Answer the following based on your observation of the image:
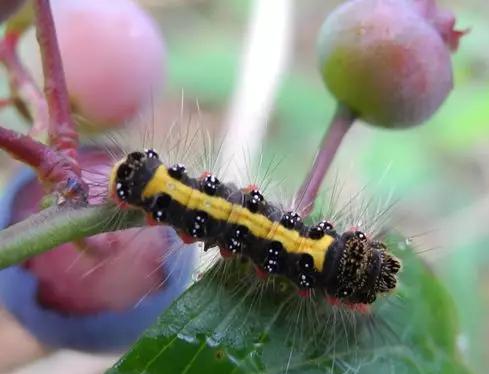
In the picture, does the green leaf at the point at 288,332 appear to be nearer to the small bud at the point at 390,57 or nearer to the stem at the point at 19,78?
the small bud at the point at 390,57

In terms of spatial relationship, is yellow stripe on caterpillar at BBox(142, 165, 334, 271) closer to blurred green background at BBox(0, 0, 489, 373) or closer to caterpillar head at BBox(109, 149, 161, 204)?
caterpillar head at BBox(109, 149, 161, 204)

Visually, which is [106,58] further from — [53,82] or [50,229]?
[50,229]

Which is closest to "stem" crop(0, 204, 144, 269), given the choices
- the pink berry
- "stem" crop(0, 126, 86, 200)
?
"stem" crop(0, 126, 86, 200)

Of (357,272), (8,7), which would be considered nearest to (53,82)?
(8,7)

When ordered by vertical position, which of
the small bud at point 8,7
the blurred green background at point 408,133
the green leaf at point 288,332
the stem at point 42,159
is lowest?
the blurred green background at point 408,133

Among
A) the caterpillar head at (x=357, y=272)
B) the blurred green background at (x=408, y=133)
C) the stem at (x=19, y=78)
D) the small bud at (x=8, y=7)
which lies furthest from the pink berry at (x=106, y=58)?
the blurred green background at (x=408, y=133)
